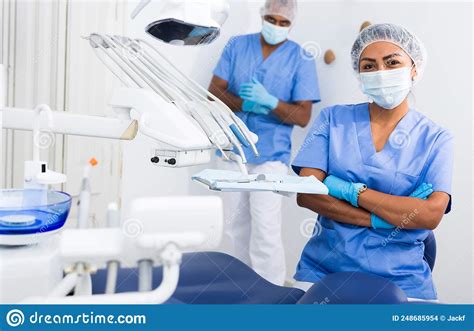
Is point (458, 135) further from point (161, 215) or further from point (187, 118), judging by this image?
point (161, 215)

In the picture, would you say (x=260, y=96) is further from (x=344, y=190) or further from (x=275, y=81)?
(x=344, y=190)

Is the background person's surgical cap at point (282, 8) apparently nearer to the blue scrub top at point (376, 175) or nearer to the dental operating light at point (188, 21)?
the blue scrub top at point (376, 175)

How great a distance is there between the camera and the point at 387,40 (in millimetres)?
1606

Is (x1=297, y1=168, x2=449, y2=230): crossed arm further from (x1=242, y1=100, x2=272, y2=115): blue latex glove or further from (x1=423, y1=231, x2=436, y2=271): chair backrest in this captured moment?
(x1=242, y1=100, x2=272, y2=115): blue latex glove

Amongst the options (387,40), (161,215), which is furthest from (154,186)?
(161,215)

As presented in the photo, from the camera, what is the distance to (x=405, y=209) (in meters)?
1.45

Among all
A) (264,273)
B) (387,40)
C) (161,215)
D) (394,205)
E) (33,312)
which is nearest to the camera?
(161,215)

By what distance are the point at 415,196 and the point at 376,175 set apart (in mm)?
120

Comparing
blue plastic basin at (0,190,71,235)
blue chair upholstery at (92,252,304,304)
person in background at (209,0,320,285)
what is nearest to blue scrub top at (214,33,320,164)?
person in background at (209,0,320,285)

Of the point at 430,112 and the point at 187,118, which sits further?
the point at 430,112

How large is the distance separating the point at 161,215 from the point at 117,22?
6.34ft

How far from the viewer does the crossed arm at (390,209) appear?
1456 millimetres

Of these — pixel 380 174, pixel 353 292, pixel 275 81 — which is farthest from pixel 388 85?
pixel 275 81

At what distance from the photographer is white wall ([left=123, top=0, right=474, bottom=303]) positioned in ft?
7.43
